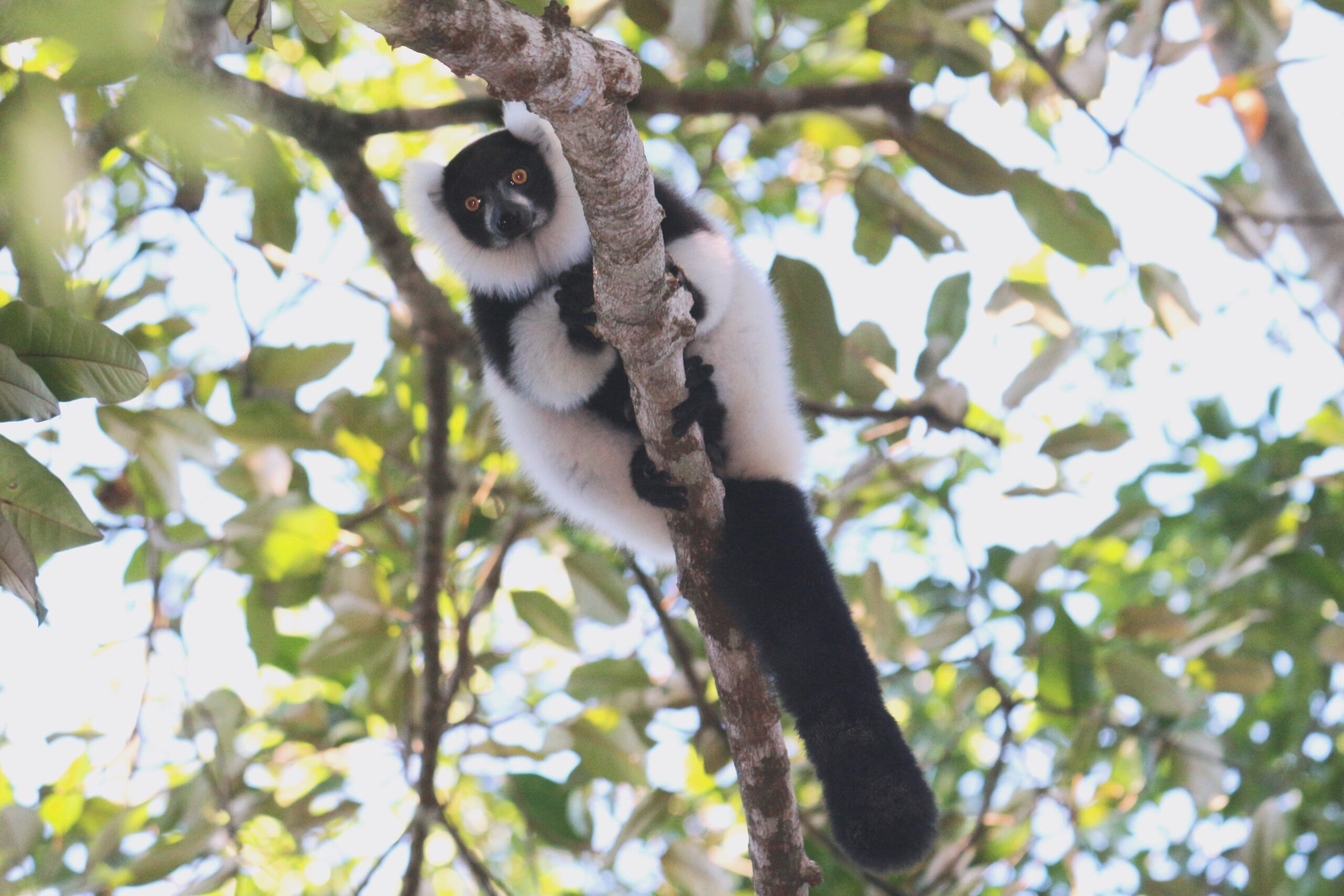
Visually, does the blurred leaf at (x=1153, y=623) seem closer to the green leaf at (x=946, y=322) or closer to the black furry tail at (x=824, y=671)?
the green leaf at (x=946, y=322)

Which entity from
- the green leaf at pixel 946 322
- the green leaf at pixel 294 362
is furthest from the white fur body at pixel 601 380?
the green leaf at pixel 946 322

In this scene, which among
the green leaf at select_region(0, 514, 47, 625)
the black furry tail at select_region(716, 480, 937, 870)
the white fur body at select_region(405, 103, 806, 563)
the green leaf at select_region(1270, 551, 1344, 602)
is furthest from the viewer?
the green leaf at select_region(1270, 551, 1344, 602)

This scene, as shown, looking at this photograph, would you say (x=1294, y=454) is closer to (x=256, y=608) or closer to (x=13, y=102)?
(x=256, y=608)

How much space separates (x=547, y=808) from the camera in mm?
3918

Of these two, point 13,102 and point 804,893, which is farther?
point 804,893

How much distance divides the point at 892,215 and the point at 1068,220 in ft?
2.30

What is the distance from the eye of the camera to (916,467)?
4.14 metres

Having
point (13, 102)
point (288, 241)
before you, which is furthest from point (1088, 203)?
point (13, 102)

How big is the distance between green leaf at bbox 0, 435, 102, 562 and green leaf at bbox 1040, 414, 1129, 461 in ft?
10.4

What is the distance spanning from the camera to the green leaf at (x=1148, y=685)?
141 inches

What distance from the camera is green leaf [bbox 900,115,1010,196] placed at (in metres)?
3.68

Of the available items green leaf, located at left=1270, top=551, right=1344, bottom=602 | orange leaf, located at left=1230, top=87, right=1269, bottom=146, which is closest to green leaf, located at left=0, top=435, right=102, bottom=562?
green leaf, located at left=1270, top=551, right=1344, bottom=602

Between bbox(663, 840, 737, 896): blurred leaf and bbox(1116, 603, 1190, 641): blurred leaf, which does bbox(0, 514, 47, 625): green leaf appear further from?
bbox(1116, 603, 1190, 641): blurred leaf

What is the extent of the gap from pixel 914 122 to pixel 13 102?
9.37ft
